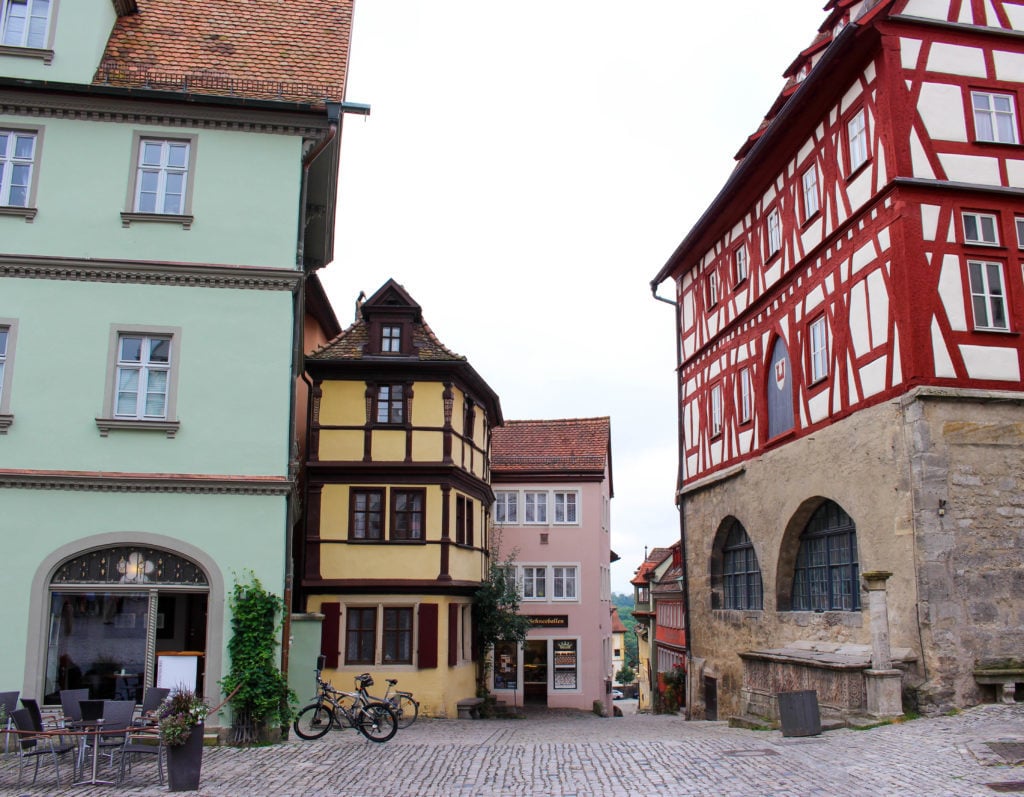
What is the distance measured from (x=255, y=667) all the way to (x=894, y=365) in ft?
35.1

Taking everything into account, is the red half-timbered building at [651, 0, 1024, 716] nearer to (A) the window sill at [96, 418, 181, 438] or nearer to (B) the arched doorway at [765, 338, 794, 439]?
(B) the arched doorway at [765, 338, 794, 439]

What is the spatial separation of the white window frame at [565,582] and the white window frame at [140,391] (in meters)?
23.0

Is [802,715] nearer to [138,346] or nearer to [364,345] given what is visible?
[138,346]

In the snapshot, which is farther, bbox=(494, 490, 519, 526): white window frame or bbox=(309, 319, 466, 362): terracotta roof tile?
bbox=(494, 490, 519, 526): white window frame

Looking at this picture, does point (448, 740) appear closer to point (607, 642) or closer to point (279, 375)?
point (279, 375)

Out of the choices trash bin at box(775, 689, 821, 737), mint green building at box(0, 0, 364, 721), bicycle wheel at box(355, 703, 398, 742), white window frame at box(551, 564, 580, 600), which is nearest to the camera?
trash bin at box(775, 689, 821, 737)

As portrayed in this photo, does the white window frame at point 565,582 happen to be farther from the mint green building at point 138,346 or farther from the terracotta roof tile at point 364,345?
the mint green building at point 138,346

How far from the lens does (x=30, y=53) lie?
16469 mm

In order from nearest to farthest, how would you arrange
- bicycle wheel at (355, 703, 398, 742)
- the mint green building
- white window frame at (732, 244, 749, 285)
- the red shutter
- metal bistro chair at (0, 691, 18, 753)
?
metal bistro chair at (0, 691, 18, 753)
the mint green building
bicycle wheel at (355, 703, 398, 742)
white window frame at (732, 244, 749, 285)
the red shutter

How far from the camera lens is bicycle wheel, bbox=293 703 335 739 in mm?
15977

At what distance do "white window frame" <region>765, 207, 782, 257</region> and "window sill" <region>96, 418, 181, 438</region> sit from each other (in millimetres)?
12844

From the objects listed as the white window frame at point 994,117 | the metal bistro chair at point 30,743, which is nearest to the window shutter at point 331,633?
the metal bistro chair at point 30,743

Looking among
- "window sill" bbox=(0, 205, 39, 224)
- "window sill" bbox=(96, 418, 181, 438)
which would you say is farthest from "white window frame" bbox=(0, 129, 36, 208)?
"window sill" bbox=(96, 418, 181, 438)

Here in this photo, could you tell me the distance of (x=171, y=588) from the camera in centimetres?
1518
